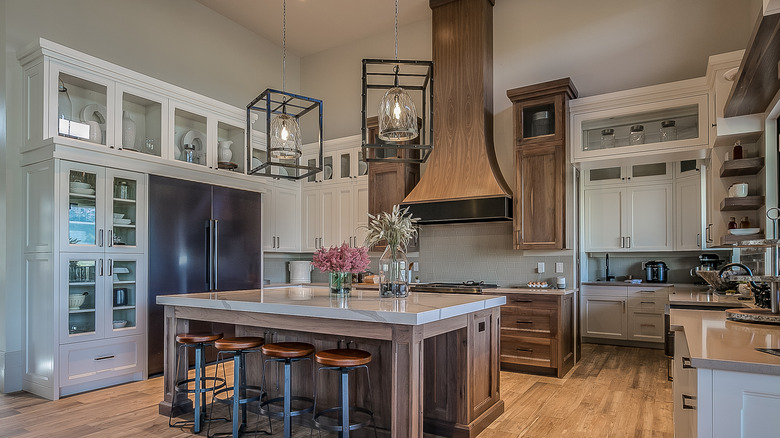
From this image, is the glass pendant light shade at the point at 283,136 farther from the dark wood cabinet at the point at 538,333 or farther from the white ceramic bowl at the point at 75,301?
the dark wood cabinet at the point at 538,333

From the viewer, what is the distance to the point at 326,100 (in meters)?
7.29

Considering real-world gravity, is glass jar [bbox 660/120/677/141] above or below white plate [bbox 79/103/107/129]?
below

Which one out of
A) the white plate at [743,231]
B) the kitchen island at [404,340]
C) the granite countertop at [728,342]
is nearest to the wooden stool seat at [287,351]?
the kitchen island at [404,340]

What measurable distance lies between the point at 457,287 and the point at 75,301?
358 cm

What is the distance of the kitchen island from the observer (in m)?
2.54

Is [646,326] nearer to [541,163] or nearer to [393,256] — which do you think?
[541,163]

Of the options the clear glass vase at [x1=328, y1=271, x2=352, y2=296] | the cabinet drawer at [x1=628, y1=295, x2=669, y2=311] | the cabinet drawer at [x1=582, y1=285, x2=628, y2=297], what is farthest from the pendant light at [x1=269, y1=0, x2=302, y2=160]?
the cabinet drawer at [x1=628, y1=295, x2=669, y2=311]

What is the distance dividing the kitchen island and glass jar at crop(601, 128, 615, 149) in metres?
2.46

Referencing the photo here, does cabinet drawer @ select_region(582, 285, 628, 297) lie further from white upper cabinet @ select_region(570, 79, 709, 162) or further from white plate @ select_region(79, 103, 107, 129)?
white plate @ select_region(79, 103, 107, 129)

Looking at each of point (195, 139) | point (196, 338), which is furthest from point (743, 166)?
point (195, 139)

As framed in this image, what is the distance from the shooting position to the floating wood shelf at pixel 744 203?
371 centimetres

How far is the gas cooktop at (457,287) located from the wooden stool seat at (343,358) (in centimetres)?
248

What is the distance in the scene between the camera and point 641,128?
4793 mm

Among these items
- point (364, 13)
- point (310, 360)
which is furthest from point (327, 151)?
point (310, 360)
